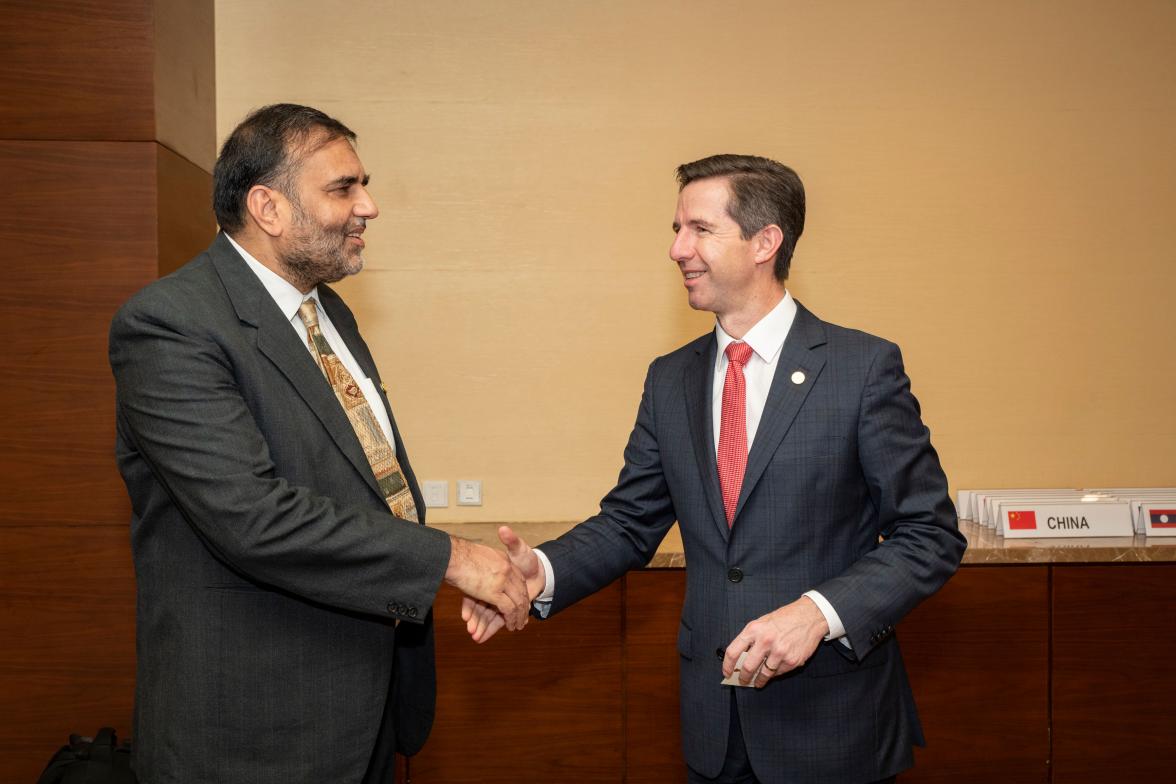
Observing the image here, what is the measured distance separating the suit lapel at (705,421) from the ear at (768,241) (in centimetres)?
22

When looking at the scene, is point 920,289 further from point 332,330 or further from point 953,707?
point 332,330

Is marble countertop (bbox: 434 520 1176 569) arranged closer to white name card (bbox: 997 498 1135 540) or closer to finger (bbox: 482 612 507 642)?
white name card (bbox: 997 498 1135 540)

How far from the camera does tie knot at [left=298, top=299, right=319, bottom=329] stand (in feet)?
6.26

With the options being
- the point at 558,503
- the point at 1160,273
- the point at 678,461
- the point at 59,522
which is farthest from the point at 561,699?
the point at 1160,273

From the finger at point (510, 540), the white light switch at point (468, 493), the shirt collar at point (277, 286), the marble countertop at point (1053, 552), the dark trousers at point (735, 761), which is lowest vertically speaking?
the dark trousers at point (735, 761)

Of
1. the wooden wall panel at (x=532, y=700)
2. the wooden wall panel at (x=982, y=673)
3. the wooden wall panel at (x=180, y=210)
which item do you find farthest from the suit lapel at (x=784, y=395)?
the wooden wall panel at (x=180, y=210)

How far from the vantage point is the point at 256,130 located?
1.90 m

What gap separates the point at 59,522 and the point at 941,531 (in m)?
2.69

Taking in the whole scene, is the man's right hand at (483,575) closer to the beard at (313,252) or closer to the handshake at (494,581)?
the handshake at (494,581)

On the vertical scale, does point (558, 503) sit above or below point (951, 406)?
below

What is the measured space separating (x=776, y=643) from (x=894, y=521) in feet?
1.25

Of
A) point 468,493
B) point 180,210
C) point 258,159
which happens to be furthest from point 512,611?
point 180,210

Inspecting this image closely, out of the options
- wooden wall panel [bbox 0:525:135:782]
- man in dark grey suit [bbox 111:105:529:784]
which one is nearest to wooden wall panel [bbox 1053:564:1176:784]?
man in dark grey suit [bbox 111:105:529:784]

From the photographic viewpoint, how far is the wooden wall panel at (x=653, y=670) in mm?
3209
